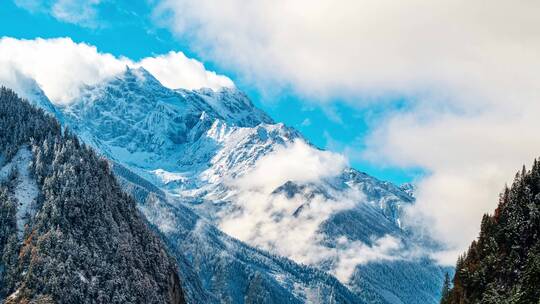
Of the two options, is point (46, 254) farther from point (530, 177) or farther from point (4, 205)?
point (530, 177)

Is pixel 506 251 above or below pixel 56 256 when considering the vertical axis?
above

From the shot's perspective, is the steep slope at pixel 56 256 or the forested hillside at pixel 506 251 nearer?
the forested hillside at pixel 506 251

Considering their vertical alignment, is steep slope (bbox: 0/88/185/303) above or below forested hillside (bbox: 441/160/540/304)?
below

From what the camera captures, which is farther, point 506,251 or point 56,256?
point 56,256

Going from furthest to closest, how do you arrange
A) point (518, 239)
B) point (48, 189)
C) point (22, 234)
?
point (48, 189) → point (22, 234) → point (518, 239)

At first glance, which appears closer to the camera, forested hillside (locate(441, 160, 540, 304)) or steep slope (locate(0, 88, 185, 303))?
forested hillside (locate(441, 160, 540, 304))

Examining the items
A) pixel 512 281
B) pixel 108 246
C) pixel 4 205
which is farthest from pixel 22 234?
pixel 512 281

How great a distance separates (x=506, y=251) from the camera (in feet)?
568

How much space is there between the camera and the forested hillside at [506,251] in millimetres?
159225

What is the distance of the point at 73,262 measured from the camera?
18088 centimetres

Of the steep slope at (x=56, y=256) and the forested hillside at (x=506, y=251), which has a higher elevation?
the forested hillside at (x=506, y=251)

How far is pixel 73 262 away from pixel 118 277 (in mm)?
13760

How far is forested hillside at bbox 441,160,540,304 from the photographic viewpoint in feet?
522

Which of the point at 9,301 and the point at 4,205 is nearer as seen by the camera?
the point at 9,301
